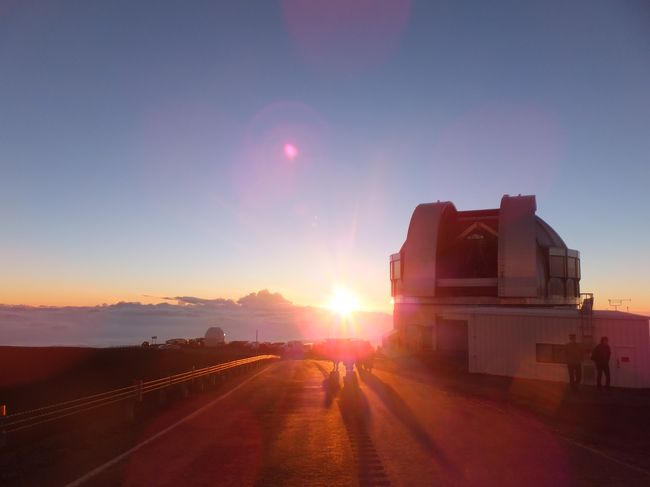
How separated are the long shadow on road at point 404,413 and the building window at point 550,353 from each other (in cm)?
732

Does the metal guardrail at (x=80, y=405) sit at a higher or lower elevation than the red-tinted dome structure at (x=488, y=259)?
lower

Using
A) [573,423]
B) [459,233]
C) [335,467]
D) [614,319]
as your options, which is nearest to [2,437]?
[335,467]

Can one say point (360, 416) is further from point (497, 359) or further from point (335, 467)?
point (497, 359)

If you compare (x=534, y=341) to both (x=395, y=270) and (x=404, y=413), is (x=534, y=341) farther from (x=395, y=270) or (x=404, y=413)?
(x=395, y=270)

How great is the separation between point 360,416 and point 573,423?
208 inches

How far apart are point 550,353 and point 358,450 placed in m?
18.6

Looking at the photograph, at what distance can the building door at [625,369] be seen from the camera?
931 inches

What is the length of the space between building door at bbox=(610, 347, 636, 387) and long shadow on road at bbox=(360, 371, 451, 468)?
927 cm

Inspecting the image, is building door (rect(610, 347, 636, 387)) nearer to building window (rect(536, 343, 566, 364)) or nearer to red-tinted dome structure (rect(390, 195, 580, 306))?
building window (rect(536, 343, 566, 364))

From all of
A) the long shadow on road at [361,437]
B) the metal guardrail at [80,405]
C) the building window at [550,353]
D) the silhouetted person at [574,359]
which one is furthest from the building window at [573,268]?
the metal guardrail at [80,405]

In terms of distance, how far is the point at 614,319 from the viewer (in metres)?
24.7

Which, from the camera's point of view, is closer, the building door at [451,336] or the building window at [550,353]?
the building window at [550,353]

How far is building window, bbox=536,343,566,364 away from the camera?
85.1 ft

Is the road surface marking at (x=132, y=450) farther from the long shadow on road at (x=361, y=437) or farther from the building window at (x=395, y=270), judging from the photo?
the building window at (x=395, y=270)
